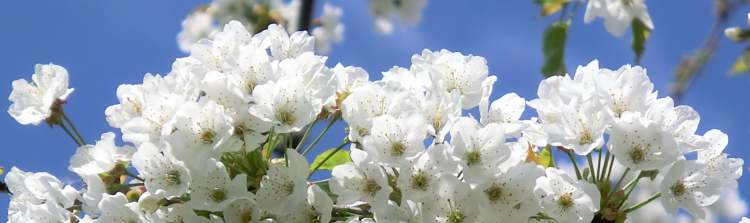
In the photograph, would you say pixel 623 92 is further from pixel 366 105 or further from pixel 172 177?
pixel 172 177

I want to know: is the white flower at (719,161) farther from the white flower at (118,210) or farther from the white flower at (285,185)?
the white flower at (118,210)

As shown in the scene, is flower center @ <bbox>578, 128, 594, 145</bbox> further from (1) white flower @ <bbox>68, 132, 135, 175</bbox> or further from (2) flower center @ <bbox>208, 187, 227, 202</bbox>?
(1) white flower @ <bbox>68, 132, 135, 175</bbox>

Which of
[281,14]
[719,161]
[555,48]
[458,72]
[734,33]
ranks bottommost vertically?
[719,161]

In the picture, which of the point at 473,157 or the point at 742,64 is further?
the point at 742,64

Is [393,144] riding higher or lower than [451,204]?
higher

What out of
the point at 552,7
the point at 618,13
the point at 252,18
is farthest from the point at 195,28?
the point at 618,13

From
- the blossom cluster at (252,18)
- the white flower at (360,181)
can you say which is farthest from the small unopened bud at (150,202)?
the blossom cluster at (252,18)
